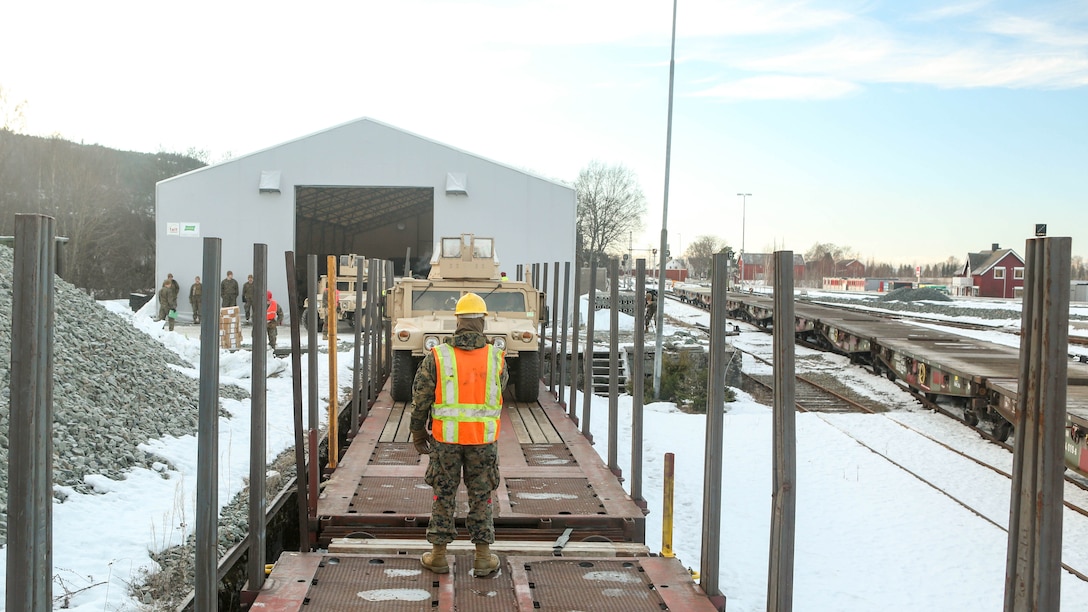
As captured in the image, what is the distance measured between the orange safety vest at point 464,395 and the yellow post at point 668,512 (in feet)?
4.55

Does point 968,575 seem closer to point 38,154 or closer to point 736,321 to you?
point 736,321

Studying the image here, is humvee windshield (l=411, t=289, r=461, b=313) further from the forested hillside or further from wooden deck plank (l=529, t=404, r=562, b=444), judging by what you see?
the forested hillside

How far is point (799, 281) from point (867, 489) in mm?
92619

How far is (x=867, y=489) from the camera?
10.1 meters

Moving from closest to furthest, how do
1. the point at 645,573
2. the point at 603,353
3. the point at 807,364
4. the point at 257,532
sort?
1. the point at 257,532
2. the point at 645,573
3. the point at 603,353
4. the point at 807,364

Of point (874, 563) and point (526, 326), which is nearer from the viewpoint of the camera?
point (874, 563)

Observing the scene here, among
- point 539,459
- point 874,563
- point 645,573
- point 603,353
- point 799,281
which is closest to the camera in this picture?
point 645,573

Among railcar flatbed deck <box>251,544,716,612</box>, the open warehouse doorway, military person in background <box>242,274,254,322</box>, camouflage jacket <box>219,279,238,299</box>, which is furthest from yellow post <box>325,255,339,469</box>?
the open warehouse doorway

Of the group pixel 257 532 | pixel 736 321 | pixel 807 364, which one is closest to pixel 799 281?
pixel 736 321

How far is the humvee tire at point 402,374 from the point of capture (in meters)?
11.1

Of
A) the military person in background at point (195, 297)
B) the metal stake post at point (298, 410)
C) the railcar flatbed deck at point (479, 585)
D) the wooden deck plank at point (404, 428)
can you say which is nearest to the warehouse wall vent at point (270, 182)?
the military person in background at point (195, 297)

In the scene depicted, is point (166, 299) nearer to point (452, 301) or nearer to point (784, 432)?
point (452, 301)

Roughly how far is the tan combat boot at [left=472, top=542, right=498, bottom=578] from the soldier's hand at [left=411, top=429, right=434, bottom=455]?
25.3 inches

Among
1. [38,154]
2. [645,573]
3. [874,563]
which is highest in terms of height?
[38,154]
